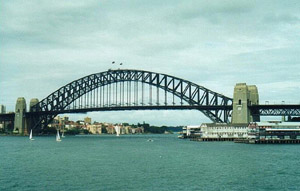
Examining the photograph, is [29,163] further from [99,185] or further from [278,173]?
[278,173]

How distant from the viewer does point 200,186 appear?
36.2 m

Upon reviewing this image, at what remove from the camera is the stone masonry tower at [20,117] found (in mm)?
162125

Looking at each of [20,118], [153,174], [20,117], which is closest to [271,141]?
[153,174]

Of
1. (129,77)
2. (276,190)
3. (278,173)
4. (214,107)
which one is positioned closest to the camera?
(276,190)

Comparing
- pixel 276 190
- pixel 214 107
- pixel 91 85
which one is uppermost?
pixel 91 85

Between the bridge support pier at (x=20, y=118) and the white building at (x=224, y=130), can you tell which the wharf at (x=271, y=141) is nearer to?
the white building at (x=224, y=130)

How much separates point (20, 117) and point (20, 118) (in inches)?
16.9

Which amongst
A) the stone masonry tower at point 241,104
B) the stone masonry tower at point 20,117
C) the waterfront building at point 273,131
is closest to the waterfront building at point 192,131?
the stone masonry tower at point 241,104

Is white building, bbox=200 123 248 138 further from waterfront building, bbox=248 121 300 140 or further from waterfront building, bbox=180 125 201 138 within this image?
waterfront building, bbox=180 125 201 138

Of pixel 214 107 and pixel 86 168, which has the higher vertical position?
pixel 214 107

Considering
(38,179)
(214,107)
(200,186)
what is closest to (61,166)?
(38,179)

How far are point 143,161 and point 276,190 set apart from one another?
2354 centimetres

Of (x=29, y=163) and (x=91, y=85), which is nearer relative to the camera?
(x=29, y=163)

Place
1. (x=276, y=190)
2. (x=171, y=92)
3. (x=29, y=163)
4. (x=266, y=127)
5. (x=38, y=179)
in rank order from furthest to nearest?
(x=171, y=92), (x=266, y=127), (x=29, y=163), (x=38, y=179), (x=276, y=190)
